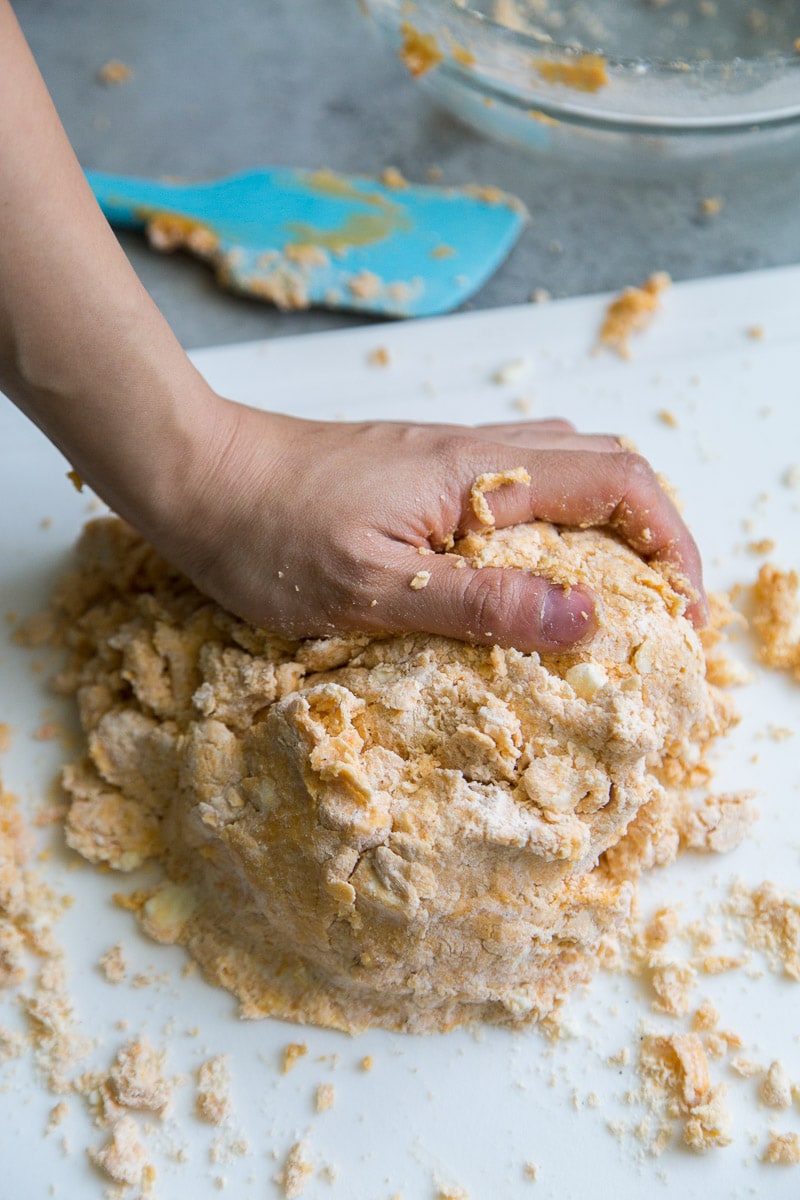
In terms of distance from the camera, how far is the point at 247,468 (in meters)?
1.07

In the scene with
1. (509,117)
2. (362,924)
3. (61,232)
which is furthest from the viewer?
(509,117)

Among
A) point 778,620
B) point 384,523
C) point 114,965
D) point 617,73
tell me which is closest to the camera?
point 384,523

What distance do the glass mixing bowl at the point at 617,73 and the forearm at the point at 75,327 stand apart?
0.71 metres

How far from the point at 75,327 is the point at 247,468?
0.22 m

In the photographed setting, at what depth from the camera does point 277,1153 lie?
1.09 m

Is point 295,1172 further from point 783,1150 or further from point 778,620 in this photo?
point 778,620

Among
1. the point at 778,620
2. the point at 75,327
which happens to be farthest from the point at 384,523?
the point at 778,620

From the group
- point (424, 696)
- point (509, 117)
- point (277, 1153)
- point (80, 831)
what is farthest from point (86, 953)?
point (509, 117)

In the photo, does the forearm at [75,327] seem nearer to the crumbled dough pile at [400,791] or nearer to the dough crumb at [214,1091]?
the crumbled dough pile at [400,791]

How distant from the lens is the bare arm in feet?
2.96

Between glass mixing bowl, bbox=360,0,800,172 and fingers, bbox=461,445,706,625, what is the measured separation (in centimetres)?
60

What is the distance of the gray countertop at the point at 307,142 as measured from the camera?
67.2 inches

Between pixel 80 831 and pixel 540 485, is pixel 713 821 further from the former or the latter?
pixel 80 831

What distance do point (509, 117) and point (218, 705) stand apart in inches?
40.8
